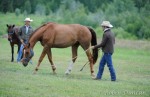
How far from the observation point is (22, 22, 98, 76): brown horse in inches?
679

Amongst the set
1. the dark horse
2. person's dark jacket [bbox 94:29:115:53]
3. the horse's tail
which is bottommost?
the dark horse

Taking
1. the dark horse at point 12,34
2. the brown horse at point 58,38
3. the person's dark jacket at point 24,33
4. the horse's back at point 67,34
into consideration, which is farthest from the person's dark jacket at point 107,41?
the dark horse at point 12,34

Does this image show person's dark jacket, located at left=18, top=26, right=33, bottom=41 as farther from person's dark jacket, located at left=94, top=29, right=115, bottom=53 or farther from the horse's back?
person's dark jacket, located at left=94, top=29, right=115, bottom=53

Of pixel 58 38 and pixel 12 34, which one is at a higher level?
pixel 58 38

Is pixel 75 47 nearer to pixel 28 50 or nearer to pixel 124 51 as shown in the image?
pixel 28 50

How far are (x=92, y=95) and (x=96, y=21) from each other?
1896 inches

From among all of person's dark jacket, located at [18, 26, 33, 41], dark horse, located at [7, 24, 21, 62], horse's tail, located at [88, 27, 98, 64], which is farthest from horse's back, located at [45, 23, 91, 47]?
dark horse, located at [7, 24, 21, 62]

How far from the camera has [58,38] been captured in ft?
57.3

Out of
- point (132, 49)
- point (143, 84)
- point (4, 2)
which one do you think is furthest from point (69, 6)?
point (143, 84)

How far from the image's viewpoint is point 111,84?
49.4 ft

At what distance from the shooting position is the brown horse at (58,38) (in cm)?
1723

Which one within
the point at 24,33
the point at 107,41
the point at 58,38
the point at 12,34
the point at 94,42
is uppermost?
the point at 107,41

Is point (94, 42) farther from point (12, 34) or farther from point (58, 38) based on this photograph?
point (12, 34)

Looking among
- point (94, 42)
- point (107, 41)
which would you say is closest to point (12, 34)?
point (94, 42)
